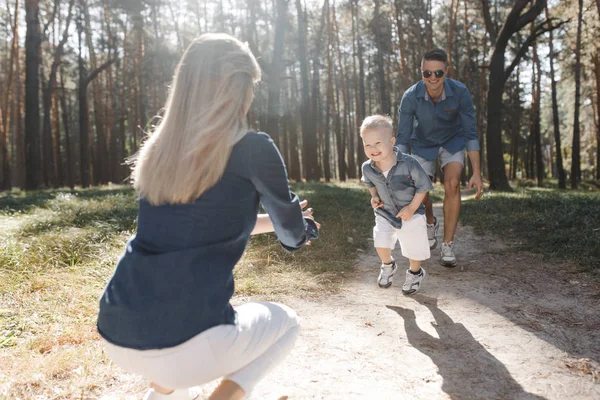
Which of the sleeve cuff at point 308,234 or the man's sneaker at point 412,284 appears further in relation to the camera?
the man's sneaker at point 412,284

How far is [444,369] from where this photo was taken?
2.90 m

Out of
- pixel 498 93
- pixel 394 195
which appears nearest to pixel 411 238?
pixel 394 195

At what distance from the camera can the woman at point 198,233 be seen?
5.44 feet

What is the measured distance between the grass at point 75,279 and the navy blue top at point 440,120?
171 centimetres

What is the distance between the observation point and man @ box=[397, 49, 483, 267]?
5.28m

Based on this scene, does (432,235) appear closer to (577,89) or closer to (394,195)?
(394,195)

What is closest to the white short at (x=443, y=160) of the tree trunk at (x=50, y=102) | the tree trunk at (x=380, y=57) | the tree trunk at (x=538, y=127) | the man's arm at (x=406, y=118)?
the man's arm at (x=406, y=118)

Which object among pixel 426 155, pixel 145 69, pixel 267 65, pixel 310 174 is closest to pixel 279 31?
pixel 267 65

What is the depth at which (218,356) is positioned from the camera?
171cm

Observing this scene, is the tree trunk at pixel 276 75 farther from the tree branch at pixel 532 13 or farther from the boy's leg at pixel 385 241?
the boy's leg at pixel 385 241

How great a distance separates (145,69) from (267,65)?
11247mm

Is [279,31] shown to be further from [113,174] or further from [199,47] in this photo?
[199,47]

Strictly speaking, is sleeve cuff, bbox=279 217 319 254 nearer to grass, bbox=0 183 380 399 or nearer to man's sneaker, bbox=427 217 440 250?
grass, bbox=0 183 380 399

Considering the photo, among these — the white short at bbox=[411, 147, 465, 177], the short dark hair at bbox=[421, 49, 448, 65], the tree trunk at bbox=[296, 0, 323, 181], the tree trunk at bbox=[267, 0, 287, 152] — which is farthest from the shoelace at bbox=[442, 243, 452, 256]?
the tree trunk at bbox=[296, 0, 323, 181]
